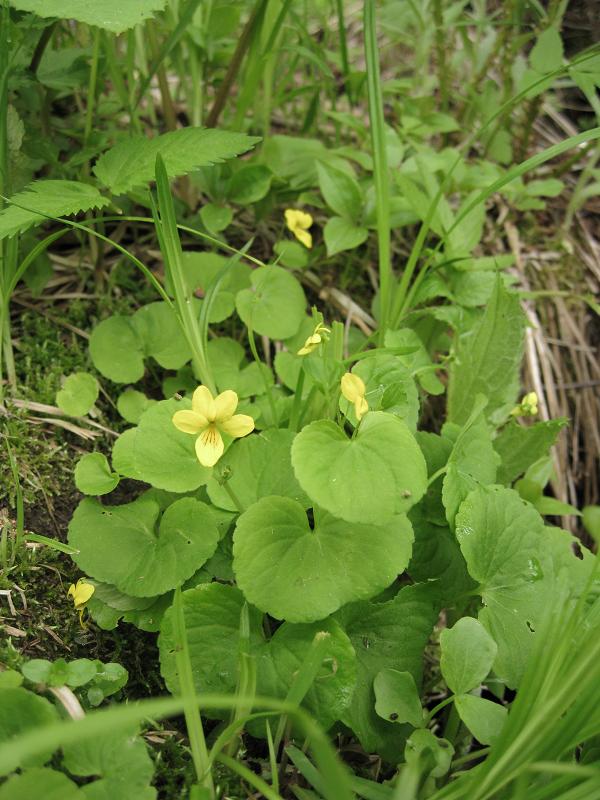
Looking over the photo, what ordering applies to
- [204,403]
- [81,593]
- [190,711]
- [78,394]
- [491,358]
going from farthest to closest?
1. [491,358]
2. [78,394]
3. [81,593]
4. [204,403]
5. [190,711]

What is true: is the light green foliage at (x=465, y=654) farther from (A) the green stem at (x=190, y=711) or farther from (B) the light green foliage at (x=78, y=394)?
(B) the light green foliage at (x=78, y=394)

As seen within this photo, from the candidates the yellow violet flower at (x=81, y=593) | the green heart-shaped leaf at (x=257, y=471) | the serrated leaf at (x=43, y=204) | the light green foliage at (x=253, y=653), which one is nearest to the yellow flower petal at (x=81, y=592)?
the yellow violet flower at (x=81, y=593)

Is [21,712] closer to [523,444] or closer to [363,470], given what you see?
[363,470]

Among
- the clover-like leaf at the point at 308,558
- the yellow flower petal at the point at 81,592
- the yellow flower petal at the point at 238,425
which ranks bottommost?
the yellow flower petal at the point at 81,592

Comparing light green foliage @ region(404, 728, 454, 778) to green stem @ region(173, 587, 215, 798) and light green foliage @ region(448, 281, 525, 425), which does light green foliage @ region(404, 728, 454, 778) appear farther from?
light green foliage @ region(448, 281, 525, 425)

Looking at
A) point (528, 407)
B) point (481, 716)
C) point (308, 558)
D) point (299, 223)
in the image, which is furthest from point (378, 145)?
point (481, 716)

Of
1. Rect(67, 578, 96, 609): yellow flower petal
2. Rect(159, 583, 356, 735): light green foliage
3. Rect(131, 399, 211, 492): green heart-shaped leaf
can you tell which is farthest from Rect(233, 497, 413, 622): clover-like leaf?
Rect(67, 578, 96, 609): yellow flower petal
